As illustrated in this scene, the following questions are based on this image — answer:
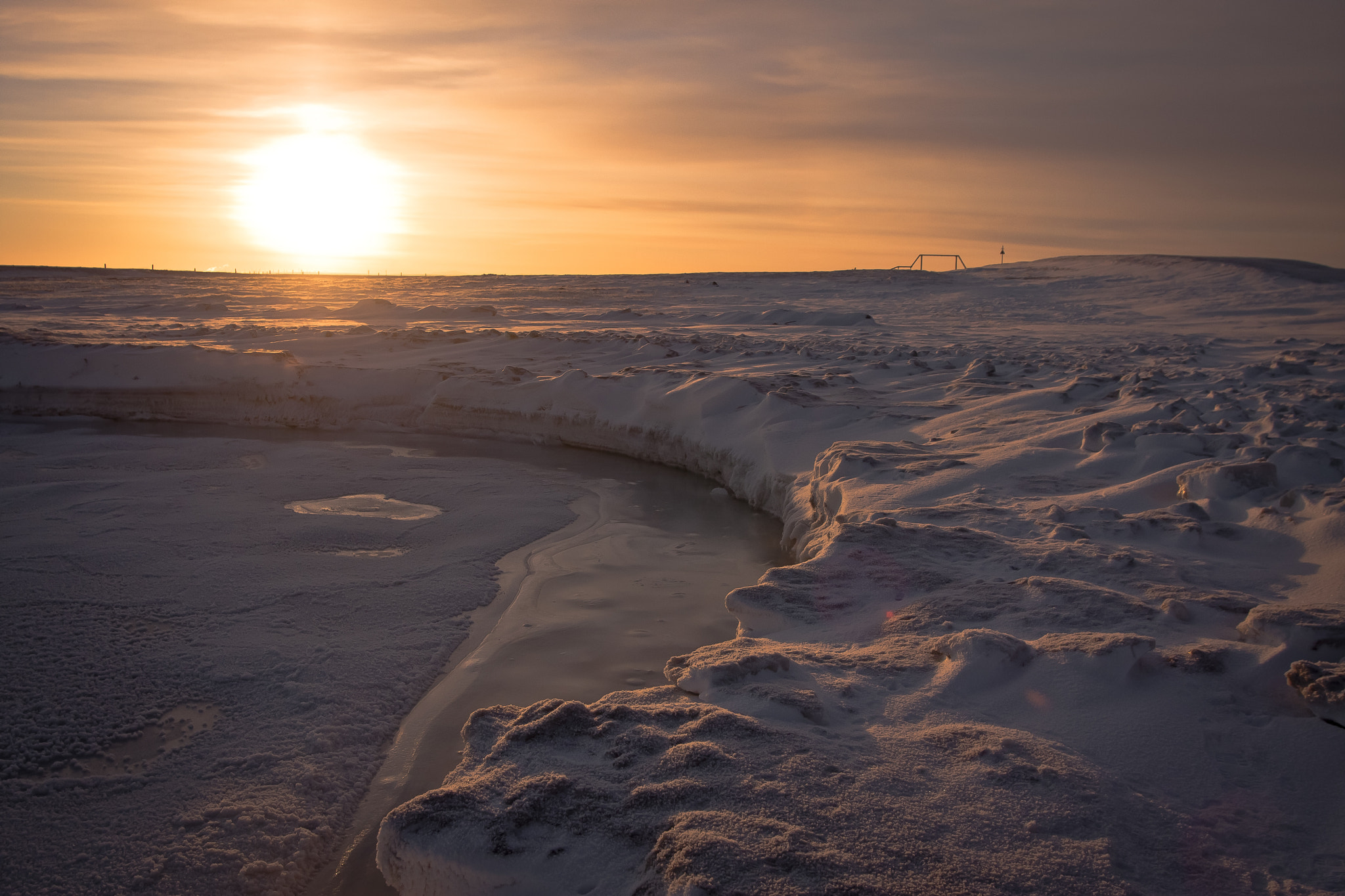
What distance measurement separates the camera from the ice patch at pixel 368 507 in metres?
4.72

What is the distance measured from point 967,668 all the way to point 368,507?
151 inches

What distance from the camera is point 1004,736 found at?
188 centimetres

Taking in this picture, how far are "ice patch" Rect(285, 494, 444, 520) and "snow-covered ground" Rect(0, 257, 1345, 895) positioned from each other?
20 cm

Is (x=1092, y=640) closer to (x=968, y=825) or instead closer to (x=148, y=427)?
(x=968, y=825)

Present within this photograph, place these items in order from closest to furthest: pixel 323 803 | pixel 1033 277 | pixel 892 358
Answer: pixel 323 803 < pixel 892 358 < pixel 1033 277

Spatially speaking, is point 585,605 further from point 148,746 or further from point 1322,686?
point 1322,686

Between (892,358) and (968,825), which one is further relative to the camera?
(892,358)

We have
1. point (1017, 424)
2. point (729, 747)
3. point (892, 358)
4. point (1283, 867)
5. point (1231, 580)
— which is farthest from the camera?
point (892, 358)

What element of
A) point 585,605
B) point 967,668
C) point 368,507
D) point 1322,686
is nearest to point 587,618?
point 585,605

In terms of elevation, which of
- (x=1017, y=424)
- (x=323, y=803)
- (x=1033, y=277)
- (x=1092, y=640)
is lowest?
(x=323, y=803)

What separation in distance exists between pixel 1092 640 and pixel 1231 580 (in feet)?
2.96

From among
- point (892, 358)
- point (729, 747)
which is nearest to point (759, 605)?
point (729, 747)

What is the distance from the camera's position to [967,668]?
7.16ft

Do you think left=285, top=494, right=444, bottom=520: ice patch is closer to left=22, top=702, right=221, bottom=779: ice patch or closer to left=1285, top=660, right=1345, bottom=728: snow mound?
left=22, top=702, right=221, bottom=779: ice patch
